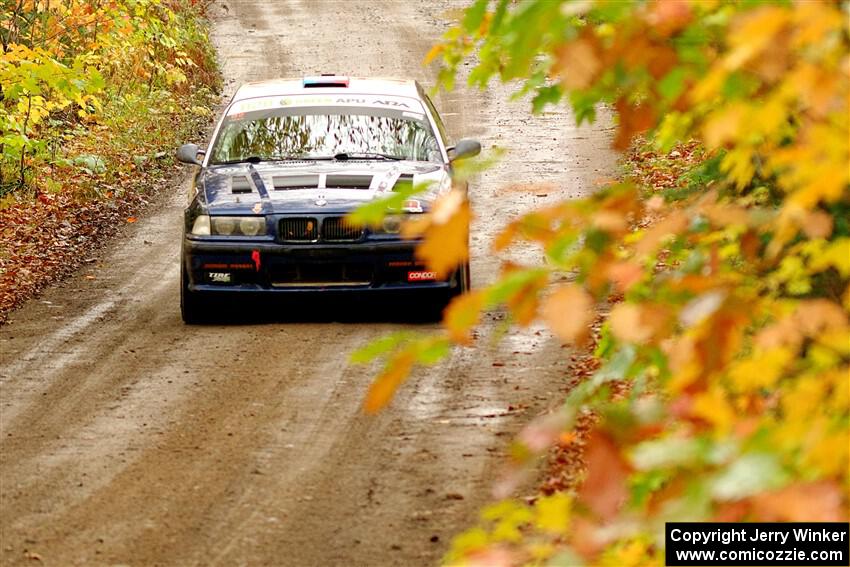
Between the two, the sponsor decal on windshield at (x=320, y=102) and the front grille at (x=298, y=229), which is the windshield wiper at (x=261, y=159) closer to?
the sponsor decal on windshield at (x=320, y=102)

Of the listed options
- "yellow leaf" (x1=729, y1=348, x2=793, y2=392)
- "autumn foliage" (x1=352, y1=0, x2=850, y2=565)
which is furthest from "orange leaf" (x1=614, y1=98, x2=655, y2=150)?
"yellow leaf" (x1=729, y1=348, x2=793, y2=392)

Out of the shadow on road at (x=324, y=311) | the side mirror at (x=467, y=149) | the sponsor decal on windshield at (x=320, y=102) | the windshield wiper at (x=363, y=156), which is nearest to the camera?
the shadow on road at (x=324, y=311)

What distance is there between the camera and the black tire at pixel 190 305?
10.6 m

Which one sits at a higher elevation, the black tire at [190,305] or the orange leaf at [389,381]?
the orange leaf at [389,381]

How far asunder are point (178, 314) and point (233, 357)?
1.88m

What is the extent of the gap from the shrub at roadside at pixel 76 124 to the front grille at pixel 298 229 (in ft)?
10.9

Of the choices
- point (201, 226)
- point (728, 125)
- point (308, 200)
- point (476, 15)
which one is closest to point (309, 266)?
point (308, 200)

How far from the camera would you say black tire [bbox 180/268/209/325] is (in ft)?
34.8

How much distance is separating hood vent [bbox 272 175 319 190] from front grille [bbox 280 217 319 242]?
1.35ft

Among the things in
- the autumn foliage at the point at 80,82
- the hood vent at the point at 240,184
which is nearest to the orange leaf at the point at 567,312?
the hood vent at the point at 240,184

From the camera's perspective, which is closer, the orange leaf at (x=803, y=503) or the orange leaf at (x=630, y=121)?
the orange leaf at (x=803, y=503)

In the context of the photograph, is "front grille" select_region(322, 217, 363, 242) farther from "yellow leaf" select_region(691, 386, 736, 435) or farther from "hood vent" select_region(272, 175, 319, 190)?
"yellow leaf" select_region(691, 386, 736, 435)

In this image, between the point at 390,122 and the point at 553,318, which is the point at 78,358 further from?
the point at 553,318

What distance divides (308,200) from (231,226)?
64 centimetres
